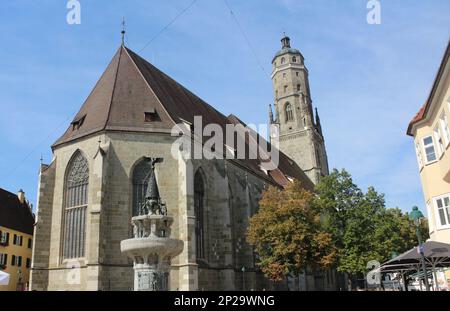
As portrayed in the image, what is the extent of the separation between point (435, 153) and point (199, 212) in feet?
41.8

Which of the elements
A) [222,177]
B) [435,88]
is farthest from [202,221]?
[435,88]

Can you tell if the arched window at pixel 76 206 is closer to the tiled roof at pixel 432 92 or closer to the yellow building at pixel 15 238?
the yellow building at pixel 15 238

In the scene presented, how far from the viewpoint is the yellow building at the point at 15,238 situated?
34.4 meters

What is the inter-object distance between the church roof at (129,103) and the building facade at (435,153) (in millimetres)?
12652

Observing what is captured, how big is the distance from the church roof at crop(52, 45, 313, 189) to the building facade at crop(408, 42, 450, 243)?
12652mm

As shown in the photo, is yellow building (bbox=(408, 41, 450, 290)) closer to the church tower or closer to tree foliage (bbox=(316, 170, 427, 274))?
tree foliage (bbox=(316, 170, 427, 274))

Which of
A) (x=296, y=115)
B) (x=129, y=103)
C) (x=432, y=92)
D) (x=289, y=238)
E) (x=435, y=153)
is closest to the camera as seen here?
(x=432, y=92)

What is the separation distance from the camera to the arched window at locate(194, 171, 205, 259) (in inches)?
911

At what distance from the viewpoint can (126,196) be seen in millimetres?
21297

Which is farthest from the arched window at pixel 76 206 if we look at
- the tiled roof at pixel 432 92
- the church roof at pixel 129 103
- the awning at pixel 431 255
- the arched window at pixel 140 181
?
the tiled roof at pixel 432 92

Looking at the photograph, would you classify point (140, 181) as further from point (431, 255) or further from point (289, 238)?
point (431, 255)

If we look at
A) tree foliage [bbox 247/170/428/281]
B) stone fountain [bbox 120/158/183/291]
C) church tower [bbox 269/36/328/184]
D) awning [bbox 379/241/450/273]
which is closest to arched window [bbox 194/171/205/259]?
tree foliage [bbox 247/170/428/281]

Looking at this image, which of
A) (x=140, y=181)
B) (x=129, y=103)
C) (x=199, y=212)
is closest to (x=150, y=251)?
(x=140, y=181)

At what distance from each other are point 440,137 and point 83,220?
16.7 meters
